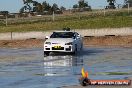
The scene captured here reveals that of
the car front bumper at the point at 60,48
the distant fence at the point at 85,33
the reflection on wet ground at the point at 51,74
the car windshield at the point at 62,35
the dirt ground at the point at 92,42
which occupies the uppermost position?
the car windshield at the point at 62,35

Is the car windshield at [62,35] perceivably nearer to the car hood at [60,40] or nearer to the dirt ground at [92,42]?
the car hood at [60,40]

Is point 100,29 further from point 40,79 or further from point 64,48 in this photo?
point 40,79

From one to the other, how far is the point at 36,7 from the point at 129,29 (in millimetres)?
44282

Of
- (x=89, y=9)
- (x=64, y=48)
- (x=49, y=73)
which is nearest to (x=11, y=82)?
(x=49, y=73)

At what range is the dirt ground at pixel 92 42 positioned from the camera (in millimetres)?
37500

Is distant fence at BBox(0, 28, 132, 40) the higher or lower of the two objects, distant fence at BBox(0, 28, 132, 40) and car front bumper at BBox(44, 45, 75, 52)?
the lower

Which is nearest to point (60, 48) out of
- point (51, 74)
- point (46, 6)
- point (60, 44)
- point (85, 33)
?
point (60, 44)

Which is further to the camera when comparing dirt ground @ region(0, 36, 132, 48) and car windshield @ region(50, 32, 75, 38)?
dirt ground @ region(0, 36, 132, 48)

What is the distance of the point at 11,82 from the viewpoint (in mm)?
14938

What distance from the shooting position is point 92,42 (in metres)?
38.3

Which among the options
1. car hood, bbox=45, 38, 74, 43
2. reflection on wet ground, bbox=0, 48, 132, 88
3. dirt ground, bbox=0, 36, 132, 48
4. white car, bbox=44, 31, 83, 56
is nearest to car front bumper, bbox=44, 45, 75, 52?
white car, bbox=44, 31, 83, 56

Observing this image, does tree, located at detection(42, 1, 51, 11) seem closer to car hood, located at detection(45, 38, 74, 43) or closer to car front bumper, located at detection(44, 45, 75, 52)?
car hood, located at detection(45, 38, 74, 43)

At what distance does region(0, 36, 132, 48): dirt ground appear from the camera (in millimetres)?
37500

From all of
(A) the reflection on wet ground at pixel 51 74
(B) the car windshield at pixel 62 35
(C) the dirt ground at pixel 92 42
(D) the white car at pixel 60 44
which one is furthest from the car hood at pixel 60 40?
(C) the dirt ground at pixel 92 42
